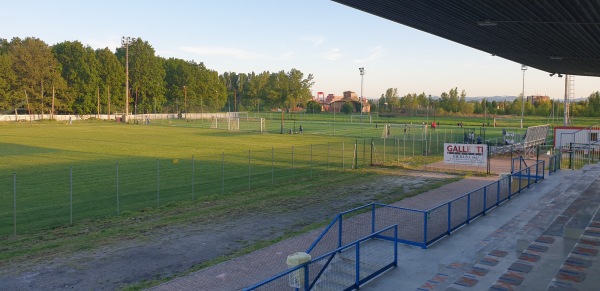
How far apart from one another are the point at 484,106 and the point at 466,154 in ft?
346

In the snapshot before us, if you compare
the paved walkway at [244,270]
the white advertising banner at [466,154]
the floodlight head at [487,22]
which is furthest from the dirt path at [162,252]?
the white advertising banner at [466,154]

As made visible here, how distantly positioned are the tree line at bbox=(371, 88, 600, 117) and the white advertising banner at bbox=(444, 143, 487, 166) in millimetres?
74042

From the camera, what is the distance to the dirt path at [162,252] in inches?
453

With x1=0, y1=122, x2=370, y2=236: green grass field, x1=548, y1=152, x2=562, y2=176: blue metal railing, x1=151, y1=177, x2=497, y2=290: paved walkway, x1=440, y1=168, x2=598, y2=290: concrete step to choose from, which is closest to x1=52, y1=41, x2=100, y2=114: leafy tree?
x1=0, y1=122, x2=370, y2=236: green grass field

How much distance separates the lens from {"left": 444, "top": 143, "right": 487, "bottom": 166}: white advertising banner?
1123 inches

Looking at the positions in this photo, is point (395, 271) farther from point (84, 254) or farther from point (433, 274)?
point (84, 254)

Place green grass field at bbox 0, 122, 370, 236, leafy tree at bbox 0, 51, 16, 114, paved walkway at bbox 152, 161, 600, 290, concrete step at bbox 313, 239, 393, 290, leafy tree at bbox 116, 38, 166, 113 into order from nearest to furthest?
concrete step at bbox 313, 239, 393, 290, paved walkway at bbox 152, 161, 600, 290, green grass field at bbox 0, 122, 370, 236, leafy tree at bbox 0, 51, 16, 114, leafy tree at bbox 116, 38, 166, 113

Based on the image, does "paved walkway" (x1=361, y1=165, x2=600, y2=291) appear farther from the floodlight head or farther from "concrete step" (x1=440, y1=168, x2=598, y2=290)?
the floodlight head

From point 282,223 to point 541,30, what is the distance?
38.6 feet

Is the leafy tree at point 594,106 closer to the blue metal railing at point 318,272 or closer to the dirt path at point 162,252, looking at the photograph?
the dirt path at point 162,252

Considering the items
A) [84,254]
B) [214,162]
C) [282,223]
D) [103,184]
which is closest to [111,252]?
[84,254]

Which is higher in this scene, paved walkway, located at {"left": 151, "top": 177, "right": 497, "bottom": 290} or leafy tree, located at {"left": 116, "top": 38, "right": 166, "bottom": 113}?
leafy tree, located at {"left": 116, "top": 38, "right": 166, "bottom": 113}

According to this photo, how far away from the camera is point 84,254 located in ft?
44.1

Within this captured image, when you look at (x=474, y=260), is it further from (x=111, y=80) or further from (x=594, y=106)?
(x=111, y=80)
